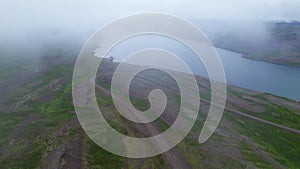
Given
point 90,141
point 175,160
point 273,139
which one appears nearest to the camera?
point 175,160

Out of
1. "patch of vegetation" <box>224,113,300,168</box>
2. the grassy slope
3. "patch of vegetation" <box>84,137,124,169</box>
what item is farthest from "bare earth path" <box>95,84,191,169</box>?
"patch of vegetation" <box>224,113,300,168</box>

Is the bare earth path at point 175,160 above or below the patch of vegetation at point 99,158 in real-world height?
below

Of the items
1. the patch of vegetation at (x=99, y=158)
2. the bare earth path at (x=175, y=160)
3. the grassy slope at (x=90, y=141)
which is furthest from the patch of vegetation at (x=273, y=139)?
the patch of vegetation at (x=99, y=158)

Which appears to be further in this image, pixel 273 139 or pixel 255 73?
pixel 255 73

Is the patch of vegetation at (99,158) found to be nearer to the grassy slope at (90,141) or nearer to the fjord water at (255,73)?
the grassy slope at (90,141)

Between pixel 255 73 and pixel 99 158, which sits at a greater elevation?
pixel 99 158

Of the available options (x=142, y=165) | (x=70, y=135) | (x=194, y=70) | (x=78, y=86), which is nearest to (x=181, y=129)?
(x=142, y=165)

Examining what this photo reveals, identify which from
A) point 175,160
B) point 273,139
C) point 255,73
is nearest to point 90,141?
point 175,160

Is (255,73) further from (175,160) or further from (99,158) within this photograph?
(99,158)

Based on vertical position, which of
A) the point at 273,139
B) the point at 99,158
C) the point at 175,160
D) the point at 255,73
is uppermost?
the point at 99,158

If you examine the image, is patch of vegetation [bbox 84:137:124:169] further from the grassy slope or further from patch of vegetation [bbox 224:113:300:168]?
patch of vegetation [bbox 224:113:300:168]

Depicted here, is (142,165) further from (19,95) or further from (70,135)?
(19,95)

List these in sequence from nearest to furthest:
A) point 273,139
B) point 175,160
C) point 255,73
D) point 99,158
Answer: point 175,160, point 99,158, point 273,139, point 255,73
